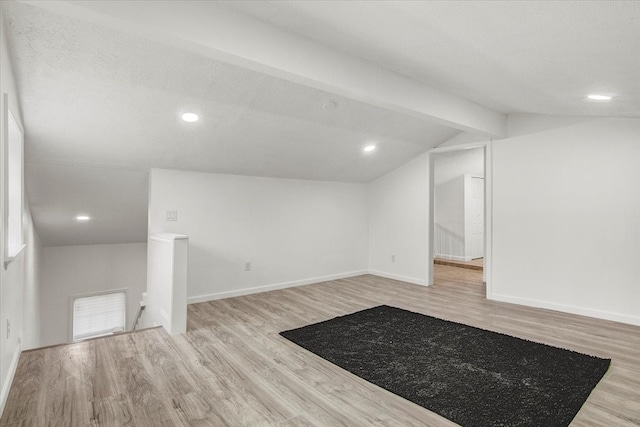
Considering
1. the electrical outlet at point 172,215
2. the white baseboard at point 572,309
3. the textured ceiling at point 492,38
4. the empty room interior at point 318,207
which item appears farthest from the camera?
the electrical outlet at point 172,215

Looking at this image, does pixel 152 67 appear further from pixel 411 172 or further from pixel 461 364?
pixel 411 172

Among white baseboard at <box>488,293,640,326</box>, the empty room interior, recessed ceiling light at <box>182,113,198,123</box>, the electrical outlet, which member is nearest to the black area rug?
the empty room interior

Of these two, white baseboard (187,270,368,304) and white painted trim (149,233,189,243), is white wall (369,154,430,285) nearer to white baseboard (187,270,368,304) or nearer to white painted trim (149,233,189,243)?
white baseboard (187,270,368,304)

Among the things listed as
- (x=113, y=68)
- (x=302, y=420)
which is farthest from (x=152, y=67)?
(x=302, y=420)

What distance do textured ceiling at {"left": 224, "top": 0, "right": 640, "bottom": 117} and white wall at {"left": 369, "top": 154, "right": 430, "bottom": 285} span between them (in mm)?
2721

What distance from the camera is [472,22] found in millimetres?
1753

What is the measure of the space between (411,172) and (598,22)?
13.6 ft

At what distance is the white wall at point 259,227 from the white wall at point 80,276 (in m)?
3.02

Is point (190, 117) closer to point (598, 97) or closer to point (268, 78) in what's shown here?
point (268, 78)

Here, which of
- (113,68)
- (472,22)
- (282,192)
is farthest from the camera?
(282,192)

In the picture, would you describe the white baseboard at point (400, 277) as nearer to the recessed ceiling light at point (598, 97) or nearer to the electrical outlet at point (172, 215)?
the recessed ceiling light at point (598, 97)

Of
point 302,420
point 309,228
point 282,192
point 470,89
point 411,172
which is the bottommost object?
point 302,420

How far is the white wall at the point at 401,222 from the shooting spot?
18.2 feet

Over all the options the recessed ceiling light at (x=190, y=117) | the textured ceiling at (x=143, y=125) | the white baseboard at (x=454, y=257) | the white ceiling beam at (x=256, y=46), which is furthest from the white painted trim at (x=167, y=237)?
the white baseboard at (x=454, y=257)
